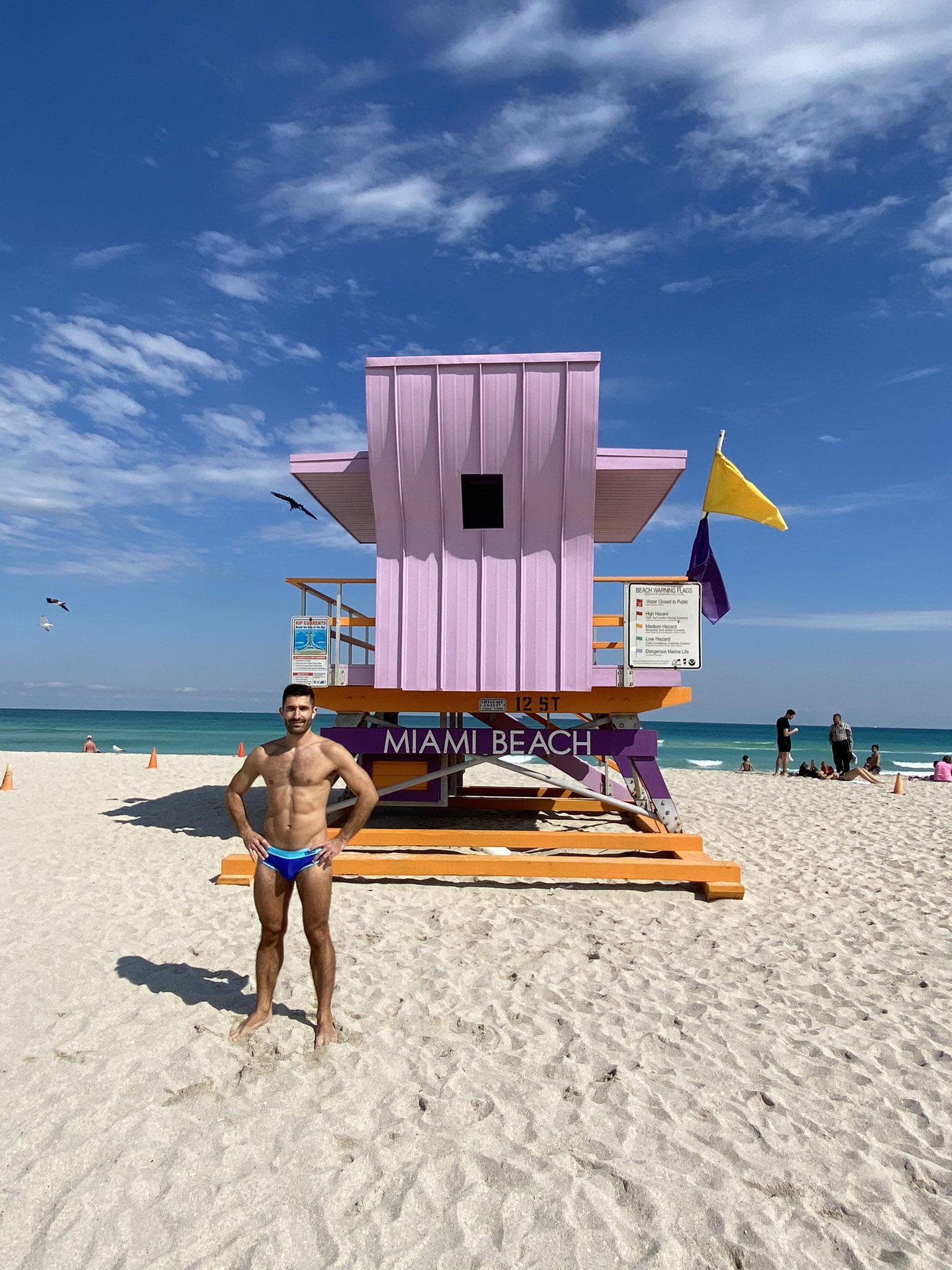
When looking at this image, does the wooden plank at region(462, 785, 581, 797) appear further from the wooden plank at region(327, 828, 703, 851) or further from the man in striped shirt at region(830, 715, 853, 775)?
the man in striped shirt at region(830, 715, 853, 775)

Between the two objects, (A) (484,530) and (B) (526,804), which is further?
(B) (526,804)

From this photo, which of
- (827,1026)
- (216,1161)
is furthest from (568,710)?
(216,1161)

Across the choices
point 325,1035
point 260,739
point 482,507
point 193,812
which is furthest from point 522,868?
point 260,739

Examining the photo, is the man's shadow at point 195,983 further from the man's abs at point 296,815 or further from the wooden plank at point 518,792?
the wooden plank at point 518,792

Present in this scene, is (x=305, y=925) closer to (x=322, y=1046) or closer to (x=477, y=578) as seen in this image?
(x=322, y=1046)

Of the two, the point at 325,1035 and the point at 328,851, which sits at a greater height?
the point at 328,851

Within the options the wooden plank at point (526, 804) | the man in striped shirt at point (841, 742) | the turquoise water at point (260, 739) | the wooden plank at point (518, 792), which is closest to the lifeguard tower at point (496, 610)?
the wooden plank at point (526, 804)

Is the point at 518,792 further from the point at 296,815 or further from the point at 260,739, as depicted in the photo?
the point at 260,739

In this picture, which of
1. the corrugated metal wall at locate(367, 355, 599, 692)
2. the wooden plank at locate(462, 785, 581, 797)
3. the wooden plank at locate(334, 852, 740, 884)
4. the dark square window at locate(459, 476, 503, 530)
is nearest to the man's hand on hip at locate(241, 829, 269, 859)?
the wooden plank at locate(334, 852, 740, 884)

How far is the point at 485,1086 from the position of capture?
14.1ft

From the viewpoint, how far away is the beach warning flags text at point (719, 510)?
9.66m

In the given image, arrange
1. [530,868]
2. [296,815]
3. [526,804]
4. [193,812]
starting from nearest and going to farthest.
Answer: [296,815] → [530,868] → [526,804] → [193,812]

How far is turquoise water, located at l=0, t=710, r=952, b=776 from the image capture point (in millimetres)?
51188

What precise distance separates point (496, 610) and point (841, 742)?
15.9m
